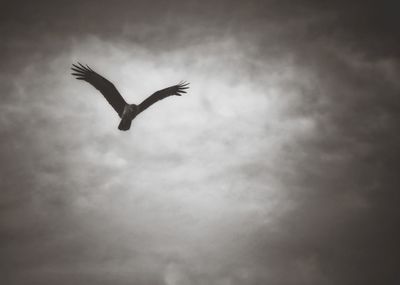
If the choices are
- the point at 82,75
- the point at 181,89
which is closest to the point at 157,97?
the point at 181,89

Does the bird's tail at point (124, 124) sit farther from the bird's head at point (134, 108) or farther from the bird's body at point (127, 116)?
the bird's head at point (134, 108)

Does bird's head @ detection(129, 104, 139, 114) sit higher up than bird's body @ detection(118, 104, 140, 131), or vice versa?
bird's head @ detection(129, 104, 139, 114)

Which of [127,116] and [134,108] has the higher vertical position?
[134,108]

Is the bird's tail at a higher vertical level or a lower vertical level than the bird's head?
lower

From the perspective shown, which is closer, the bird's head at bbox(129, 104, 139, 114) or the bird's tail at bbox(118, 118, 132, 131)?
the bird's tail at bbox(118, 118, 132, 131)

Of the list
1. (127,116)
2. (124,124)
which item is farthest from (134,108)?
(124,124)

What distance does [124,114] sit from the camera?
64.0ft

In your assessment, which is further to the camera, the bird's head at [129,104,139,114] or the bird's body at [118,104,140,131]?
the bird's head at [129,104,139,114]

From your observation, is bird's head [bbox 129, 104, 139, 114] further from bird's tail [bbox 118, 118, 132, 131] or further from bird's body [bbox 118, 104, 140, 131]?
bird's tail [bbox 118, 118, 132, 131]

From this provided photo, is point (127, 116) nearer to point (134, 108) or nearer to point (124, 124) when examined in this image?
point (124, 124)

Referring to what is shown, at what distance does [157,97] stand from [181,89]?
141 cm

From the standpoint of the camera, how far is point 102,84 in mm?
19219

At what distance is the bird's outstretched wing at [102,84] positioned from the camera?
1867 cm

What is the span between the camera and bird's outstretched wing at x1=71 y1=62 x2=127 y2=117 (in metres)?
18.7
